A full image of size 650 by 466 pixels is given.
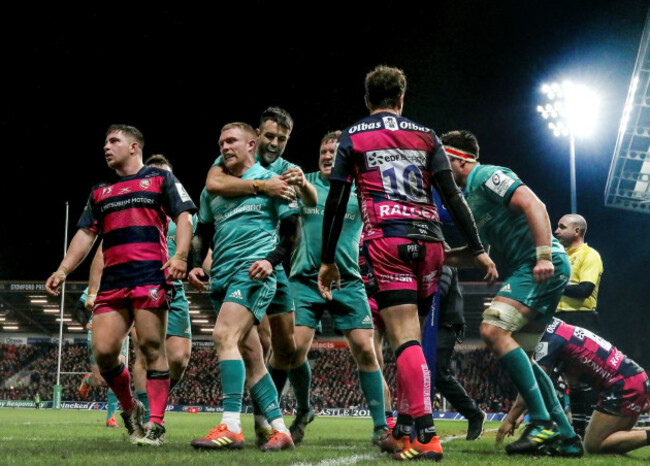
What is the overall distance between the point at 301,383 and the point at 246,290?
5.57 feet

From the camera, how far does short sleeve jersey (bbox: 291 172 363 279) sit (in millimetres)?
6922

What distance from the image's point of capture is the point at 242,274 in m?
5.59

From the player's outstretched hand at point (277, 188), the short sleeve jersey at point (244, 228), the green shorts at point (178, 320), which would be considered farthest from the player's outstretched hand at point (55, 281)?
the player's outstretched hand at point (277, 188)

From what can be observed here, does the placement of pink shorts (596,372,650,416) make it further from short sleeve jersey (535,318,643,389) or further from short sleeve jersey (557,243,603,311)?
short sleeve jersey (557,243,603,311)

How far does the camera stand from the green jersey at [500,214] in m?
5.47

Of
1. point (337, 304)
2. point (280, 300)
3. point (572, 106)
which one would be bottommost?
point (337, 304)

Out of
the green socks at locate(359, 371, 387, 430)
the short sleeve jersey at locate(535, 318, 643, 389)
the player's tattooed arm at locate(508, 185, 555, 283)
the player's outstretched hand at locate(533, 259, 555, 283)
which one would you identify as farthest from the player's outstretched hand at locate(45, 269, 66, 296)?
the short sleeve jersey at locate(535, 318, 643, 389)

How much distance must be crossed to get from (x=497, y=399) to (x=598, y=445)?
26.2 metres

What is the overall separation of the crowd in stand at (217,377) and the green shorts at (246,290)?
24577mm

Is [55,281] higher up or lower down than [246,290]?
lower down

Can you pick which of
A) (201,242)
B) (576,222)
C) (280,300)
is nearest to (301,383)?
(280,300)

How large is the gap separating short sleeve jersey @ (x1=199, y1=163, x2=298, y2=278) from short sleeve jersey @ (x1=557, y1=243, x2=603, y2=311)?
3.98m

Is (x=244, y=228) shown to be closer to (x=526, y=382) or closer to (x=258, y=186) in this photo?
(x=258, y=186)

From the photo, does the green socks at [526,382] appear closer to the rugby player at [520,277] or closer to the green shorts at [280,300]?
the rugby player at [520,277]
